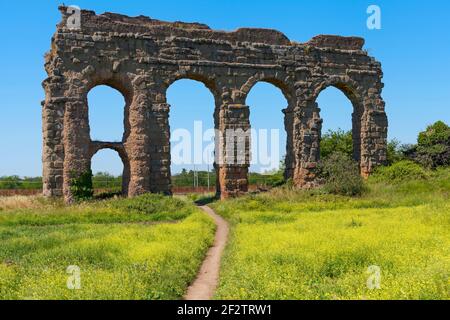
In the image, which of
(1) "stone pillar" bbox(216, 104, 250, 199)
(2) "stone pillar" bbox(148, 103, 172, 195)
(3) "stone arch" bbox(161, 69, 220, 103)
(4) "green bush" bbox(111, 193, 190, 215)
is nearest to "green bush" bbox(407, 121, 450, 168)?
(1) "stone pillar" bbox(216, 104, 250, 199)

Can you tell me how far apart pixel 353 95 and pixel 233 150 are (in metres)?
7.77

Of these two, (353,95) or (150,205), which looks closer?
(150,205)

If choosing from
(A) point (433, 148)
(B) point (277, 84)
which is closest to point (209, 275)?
(B) point (277, 84)

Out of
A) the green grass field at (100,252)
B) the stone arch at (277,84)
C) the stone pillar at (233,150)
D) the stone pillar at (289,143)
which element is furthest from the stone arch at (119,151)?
the stone pillar at (289,143)

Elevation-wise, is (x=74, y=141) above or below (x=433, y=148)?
above

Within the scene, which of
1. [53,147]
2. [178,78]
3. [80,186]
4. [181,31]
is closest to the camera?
[80,186]

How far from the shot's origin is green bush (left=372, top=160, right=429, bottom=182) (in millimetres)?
26516

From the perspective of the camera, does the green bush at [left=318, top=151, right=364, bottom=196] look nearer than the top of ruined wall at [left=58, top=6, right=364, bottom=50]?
No

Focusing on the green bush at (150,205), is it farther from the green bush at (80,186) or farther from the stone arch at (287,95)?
the stone arch at (287,95)

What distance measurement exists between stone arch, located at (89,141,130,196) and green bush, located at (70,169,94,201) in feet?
2.83

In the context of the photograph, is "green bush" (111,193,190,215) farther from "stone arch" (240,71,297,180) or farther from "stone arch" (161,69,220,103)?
"stone arch" (240,71,297,180)

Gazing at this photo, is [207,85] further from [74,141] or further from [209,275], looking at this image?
[209,275]

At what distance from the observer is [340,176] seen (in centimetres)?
2450

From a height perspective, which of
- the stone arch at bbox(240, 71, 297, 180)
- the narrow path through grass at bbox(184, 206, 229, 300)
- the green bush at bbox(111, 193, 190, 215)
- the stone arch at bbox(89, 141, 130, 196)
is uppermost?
the stone arch at bbox(240, 71, 297, 180)
